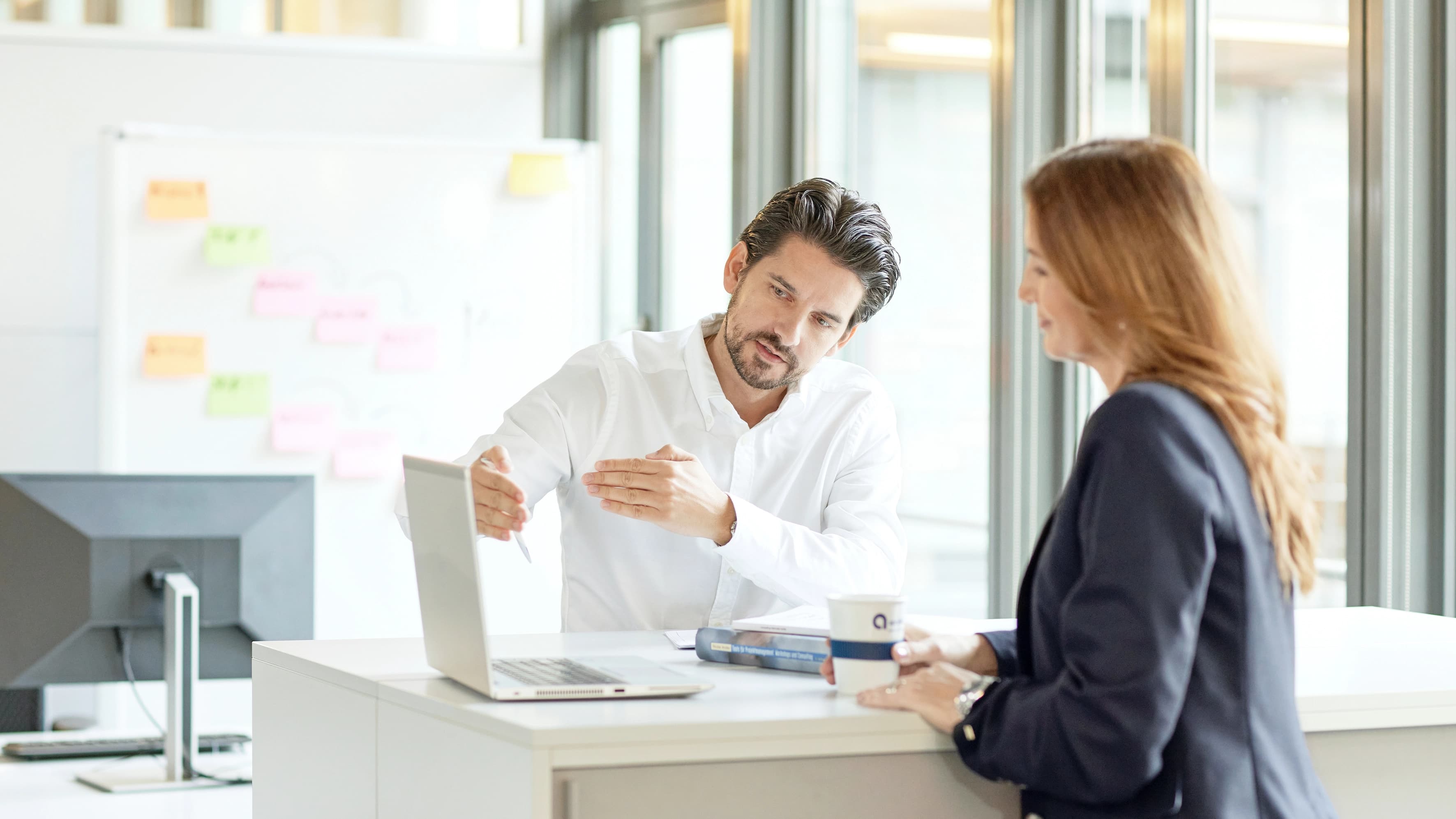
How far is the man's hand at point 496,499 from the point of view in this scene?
1.64 metres

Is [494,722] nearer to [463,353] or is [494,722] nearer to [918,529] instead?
[918,529]

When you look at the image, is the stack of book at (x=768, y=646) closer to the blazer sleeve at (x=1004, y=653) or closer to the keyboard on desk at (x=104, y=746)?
the blazer sleeve at (x=1004, y=653)

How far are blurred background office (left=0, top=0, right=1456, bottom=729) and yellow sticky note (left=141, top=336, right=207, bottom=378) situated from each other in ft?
0.21

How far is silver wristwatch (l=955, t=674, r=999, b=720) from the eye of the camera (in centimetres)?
124

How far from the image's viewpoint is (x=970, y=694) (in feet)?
4.10

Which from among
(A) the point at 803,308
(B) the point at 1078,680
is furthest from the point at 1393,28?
(B) the point at 1078,680

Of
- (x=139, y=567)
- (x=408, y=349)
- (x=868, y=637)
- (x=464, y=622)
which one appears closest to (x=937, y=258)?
(x=408, y=349)

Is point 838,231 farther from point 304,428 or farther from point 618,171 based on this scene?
point 618,171

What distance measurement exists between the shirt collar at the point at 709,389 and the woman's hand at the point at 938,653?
705 mm

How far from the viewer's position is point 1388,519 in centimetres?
212

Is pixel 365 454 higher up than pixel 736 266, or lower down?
lower down

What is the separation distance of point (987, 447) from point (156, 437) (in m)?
2.05

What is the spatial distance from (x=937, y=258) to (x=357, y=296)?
1.51m

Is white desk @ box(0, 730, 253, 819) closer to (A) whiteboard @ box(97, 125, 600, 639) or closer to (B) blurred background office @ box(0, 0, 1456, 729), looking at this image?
(B) blurred background office @ box(0, 0, 1456, 729)
